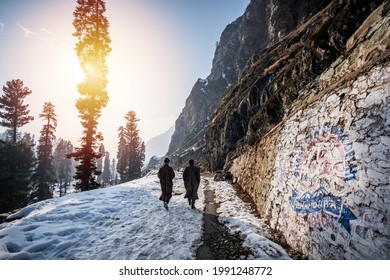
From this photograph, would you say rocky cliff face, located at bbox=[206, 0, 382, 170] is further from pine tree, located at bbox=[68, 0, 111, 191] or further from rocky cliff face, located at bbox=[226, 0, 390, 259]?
pine tree, located at bbox=[68, 0, 111, 191]

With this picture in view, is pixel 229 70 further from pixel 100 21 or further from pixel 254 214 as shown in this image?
Answer: pixel 254 214

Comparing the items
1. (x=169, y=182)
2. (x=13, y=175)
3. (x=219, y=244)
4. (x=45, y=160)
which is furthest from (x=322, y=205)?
(x=45, y=160)

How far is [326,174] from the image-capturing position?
13.3ft

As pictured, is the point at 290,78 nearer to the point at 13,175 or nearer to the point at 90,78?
the point at 90,78

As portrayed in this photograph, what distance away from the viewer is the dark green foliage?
56.7 ft

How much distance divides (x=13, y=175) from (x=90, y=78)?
38.8ft

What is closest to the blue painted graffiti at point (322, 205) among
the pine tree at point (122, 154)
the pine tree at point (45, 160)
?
the pine tree at point (45, 160)

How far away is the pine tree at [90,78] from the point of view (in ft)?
48.1

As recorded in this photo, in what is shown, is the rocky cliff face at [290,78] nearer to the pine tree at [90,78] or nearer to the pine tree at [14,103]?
the pine tree at [90,78]

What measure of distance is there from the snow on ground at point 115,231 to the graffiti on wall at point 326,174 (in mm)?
1309

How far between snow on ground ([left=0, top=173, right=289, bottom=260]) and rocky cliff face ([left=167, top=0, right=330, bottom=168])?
32667 mm

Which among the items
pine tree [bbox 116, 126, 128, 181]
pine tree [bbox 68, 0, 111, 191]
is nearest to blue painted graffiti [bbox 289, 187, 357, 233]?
pine tree [bbox 68, 0, 111, 191]

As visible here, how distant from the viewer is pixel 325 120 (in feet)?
15.0
